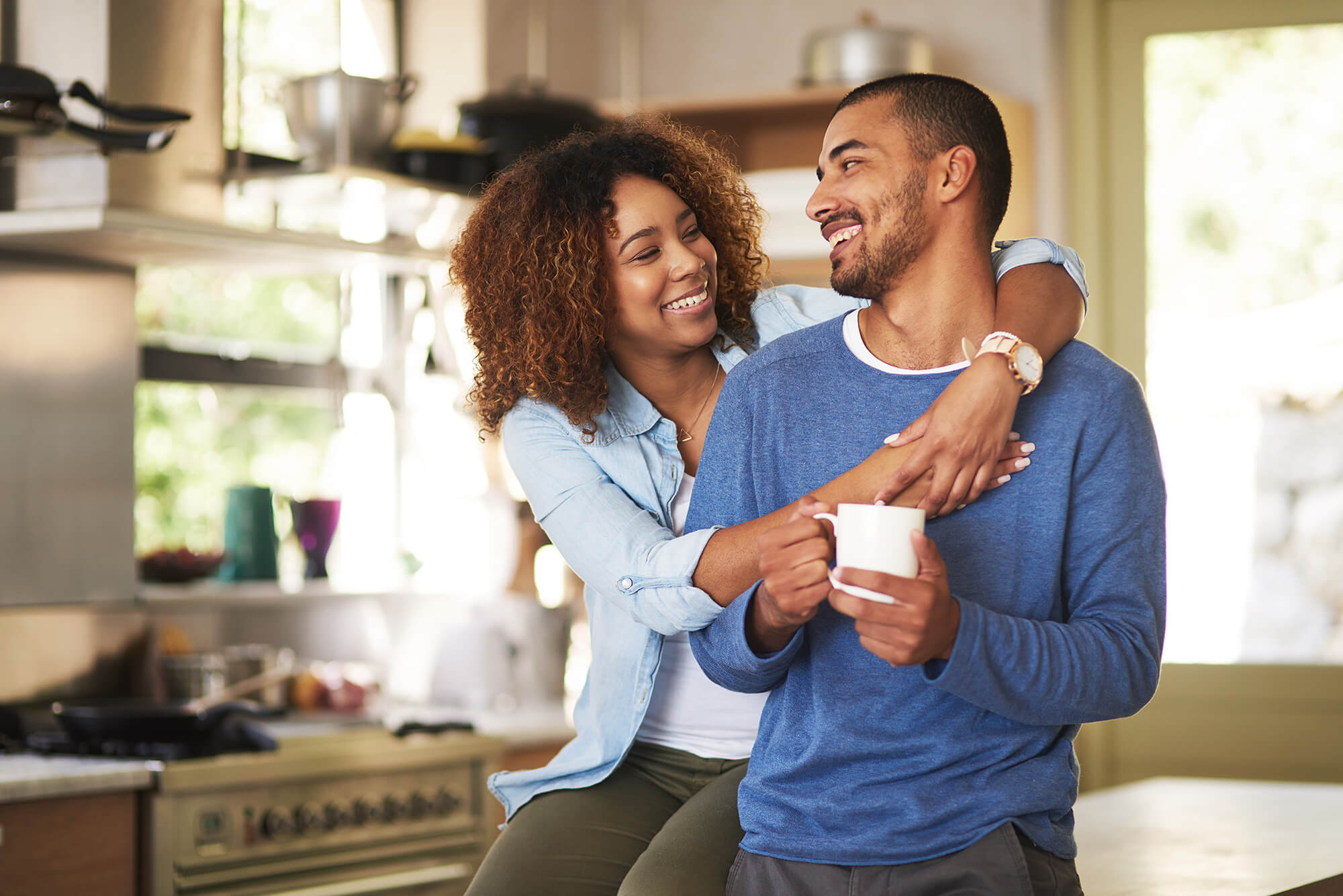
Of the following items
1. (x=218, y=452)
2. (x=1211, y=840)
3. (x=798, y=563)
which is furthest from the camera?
(x=218, y=452)

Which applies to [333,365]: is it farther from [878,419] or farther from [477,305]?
[878,419]

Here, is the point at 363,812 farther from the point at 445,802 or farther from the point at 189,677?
the point at 189,677

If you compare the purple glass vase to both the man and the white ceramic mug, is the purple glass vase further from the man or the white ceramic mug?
the white ceramic mug

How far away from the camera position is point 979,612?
1258 millimetres

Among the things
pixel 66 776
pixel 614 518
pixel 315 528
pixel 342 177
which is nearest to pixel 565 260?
pixel 614 518

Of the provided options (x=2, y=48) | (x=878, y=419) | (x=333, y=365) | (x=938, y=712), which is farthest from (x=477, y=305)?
(x=333, y=365)

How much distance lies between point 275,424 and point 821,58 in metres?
1.76

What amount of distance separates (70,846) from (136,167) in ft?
4.02

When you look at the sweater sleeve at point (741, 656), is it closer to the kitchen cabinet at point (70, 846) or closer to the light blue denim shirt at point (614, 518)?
the light blue denim shirt at point (614, 518)

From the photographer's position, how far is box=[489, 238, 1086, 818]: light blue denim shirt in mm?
1650

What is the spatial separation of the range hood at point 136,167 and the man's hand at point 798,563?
1656mm

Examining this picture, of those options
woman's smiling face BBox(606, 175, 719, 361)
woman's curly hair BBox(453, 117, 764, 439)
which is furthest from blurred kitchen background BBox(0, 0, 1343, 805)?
woman's smiling face BBox(606, 175, 719, 361)

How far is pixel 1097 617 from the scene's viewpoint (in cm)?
137

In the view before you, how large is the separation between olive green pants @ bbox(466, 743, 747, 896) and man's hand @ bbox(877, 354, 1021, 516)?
48cm
